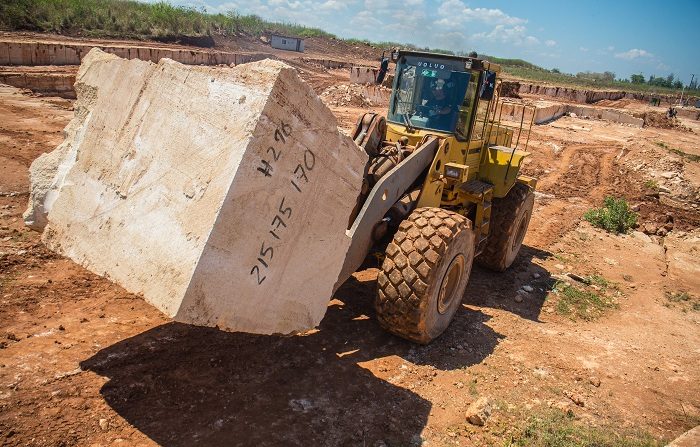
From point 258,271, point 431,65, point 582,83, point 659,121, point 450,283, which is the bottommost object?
Answer: point 450,283

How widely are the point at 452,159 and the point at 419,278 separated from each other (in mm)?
2112

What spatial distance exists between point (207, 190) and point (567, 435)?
349 cm

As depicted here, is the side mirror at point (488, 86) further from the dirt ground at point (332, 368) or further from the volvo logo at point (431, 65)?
the dirt ground at point (332, 368)

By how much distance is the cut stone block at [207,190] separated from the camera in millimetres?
2902

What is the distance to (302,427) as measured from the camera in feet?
12.2

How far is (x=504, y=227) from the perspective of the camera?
290 inches

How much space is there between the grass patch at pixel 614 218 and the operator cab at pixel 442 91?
6.50 metres

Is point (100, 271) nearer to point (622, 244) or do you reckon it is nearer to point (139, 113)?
point (139, 113)

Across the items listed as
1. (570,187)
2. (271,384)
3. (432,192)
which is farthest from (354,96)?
(271,384)

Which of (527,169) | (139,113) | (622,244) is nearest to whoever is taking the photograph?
(139,113)

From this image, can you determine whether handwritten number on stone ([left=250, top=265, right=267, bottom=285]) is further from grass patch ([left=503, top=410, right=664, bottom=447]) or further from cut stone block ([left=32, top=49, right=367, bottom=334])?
grass patch ([left=503, top=410, right=664, bottom=447])

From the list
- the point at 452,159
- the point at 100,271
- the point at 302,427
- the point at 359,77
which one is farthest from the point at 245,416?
the point at 359,77

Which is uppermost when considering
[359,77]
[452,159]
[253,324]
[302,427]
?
[359,77]

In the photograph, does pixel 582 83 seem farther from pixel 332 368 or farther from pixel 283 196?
pixel 283 196
